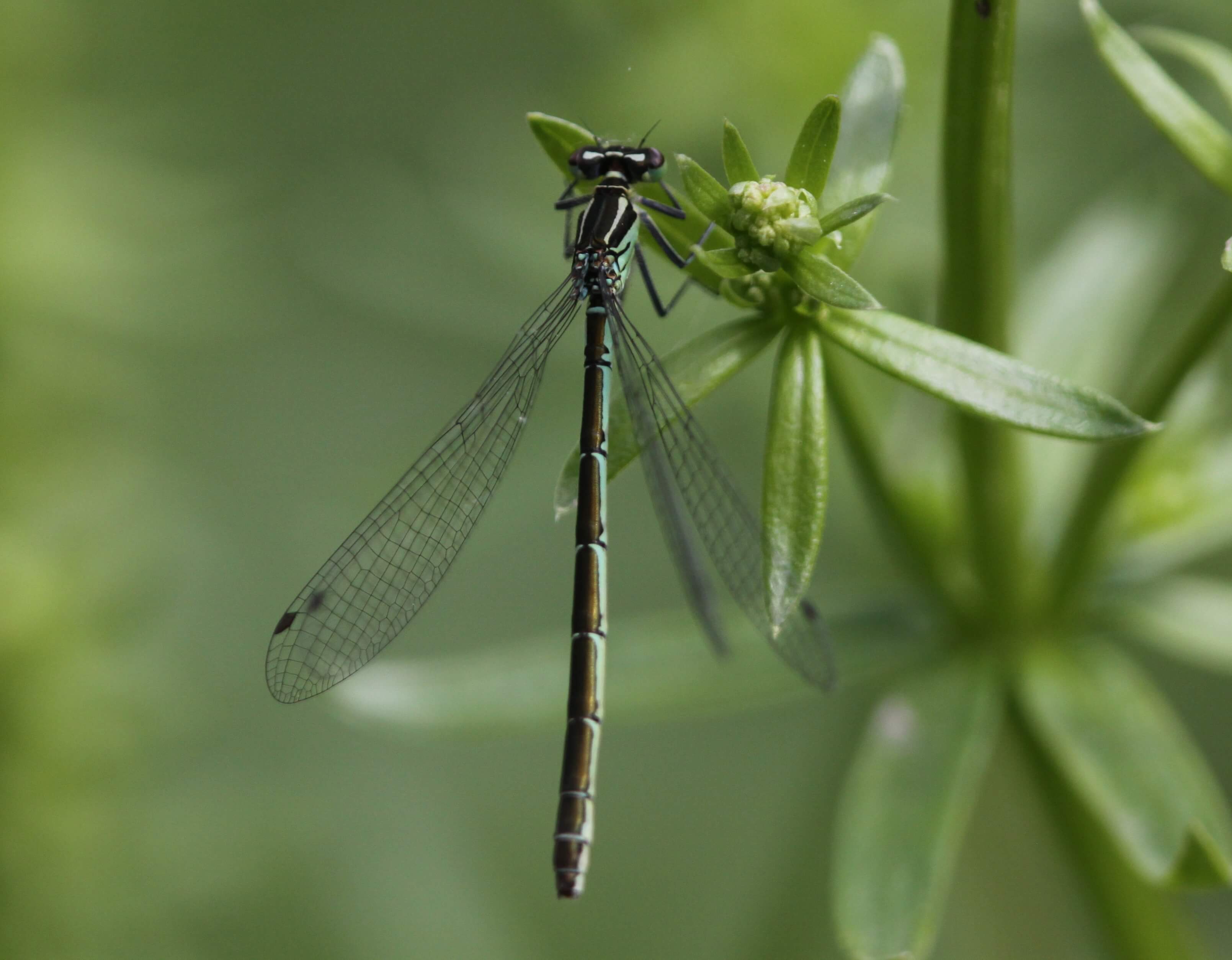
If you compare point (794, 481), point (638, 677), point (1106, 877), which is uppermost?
point (794, 481)

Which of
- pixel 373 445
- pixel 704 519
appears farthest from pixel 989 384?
pixel 373 445

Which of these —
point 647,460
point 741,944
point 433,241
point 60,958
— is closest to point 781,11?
point 433,241

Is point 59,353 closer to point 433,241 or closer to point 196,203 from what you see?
point 196,203

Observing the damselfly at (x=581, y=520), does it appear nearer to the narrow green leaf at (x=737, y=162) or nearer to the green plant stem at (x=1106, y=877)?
the narrow green leaf at (x=737, y=162)

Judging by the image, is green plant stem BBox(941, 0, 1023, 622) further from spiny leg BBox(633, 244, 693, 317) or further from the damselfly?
spiny leg BBox(633, 244, 693, 317)

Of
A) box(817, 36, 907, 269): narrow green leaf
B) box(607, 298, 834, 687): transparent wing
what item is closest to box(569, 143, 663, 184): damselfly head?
box(607, 298, 834, 687): transparent wing

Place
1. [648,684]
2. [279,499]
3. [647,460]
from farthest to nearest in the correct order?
[279,499], [648,684], [647,460]

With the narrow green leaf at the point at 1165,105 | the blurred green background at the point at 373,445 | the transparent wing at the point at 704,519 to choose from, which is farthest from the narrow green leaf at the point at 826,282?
the blurred green background at the point at 373,445

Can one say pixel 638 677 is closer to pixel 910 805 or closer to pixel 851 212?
pixel 910 805
